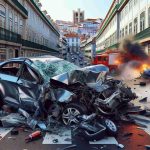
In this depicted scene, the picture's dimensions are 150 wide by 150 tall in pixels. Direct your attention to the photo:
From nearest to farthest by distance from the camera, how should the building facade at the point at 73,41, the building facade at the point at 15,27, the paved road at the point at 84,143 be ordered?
the paved road at the point at 84,143 < the building facade at the point at 15,27 < the building facade at the point at 73,41

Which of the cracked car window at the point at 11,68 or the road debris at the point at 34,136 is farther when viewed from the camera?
the cracked car window at the point at 11,68

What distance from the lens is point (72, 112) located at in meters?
7.56

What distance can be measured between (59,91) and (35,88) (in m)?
0.78

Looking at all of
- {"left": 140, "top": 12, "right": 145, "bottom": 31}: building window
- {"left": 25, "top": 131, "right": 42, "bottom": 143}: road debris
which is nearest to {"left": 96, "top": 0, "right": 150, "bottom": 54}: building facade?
{"left": 140, "top": 12, "right": 145, "bottom": 31}: building window

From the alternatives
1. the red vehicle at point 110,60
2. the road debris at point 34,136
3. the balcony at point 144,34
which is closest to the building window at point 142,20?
the balcony at point 144,34

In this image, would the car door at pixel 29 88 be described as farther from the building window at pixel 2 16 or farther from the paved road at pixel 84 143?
the building window at pixel 2 16

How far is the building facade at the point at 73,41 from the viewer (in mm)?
171250

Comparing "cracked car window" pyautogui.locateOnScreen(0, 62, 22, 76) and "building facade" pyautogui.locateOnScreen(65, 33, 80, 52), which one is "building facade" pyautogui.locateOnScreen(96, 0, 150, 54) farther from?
"building facade" pyautogui.locateOnScreen(65, 33, 80, 52)

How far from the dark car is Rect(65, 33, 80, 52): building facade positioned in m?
163

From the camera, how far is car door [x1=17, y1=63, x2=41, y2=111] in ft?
26.8

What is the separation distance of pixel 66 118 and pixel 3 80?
246 cm

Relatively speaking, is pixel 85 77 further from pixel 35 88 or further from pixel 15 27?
pixel 15 27

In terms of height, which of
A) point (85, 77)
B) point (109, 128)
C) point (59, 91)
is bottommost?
point (109, 128)

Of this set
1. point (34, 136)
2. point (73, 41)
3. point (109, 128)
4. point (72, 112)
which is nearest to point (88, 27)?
point (73, 41)
